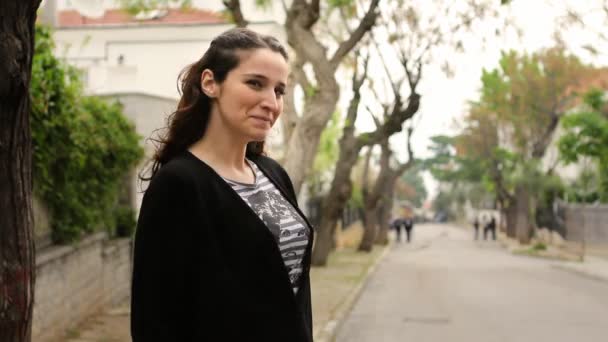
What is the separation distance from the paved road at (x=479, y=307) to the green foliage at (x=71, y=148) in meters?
3.69

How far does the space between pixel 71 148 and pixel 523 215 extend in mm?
35638

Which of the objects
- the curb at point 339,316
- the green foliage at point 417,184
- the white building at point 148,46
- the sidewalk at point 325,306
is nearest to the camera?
the sidewalk at point 325,306

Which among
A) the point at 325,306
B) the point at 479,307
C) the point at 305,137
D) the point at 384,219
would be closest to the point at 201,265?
the point at 305,137

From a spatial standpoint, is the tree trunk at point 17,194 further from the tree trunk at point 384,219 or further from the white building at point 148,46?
the tree trunk at point 384,219

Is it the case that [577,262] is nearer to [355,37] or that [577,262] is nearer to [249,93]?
[355,37]

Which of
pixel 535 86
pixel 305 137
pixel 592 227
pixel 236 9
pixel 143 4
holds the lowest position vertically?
pixel 592 227

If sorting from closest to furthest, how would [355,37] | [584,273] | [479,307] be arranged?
1. [355,37]
2. [479,307]
3. [584,273]

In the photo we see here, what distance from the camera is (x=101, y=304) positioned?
10938mm

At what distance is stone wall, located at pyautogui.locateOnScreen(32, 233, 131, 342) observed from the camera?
8.50 meters

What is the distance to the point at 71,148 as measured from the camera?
30.6 ft

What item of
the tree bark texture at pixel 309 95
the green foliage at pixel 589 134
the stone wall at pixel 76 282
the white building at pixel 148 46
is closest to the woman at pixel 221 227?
the stone wall at pixel 76 282

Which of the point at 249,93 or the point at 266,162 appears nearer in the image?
the point at 249,93

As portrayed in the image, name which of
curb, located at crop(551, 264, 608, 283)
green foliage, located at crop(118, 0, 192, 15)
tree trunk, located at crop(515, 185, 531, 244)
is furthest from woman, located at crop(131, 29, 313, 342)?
tree trunk, located at crop(515, 185, 531, 244)

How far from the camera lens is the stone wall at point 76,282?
8.50 m
